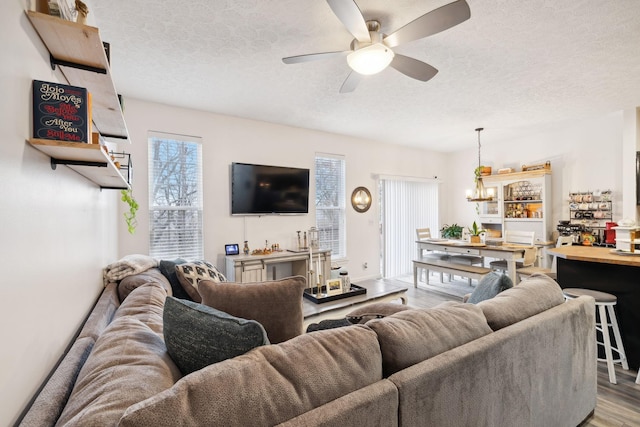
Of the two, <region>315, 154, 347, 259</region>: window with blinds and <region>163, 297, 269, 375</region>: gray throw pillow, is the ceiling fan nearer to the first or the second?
<region>163, 297, 269, 375</region>: gray throw pillow

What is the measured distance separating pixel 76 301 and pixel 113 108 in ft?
3.37

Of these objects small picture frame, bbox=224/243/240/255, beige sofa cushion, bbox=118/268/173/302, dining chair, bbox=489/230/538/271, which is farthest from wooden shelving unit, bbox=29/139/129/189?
dining chair, bbox=489/230/538/271

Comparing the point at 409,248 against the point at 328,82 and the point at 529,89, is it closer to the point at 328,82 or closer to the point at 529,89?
the point at 529,89

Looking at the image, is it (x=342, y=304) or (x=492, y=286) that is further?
(x=342, y=304)

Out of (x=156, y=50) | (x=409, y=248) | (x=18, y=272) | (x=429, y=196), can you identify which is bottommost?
(x=409, y=248)

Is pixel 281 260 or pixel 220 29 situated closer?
pixel 220 29

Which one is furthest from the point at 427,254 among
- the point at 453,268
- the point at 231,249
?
the point at 231,249

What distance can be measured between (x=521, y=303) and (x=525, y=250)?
307cm

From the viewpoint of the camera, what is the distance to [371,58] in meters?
2.12

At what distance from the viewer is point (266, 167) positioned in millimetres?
4312

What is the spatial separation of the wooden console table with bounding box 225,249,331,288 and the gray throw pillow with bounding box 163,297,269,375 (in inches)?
94.6

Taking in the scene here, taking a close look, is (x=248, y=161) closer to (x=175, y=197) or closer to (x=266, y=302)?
(x=175, y=197)

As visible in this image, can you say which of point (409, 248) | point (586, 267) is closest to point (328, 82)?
point (586, 267)

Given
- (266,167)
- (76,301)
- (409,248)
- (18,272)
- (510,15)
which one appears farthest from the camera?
(409,248)
